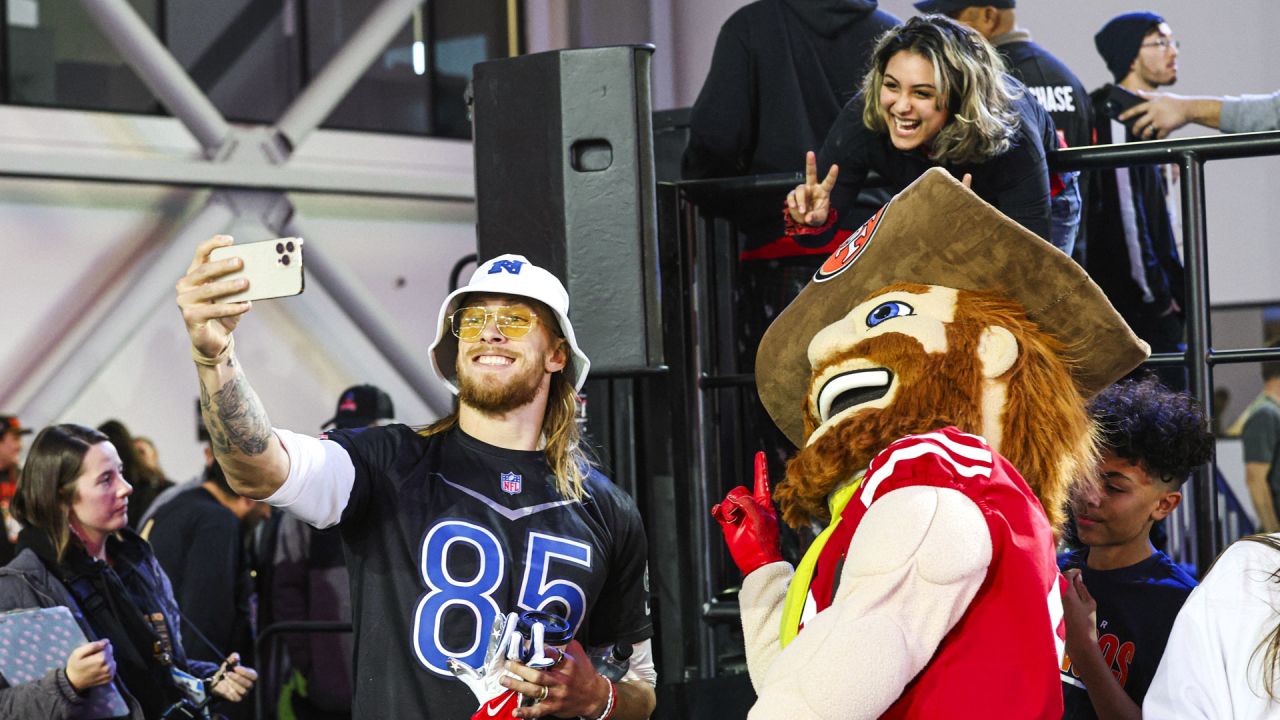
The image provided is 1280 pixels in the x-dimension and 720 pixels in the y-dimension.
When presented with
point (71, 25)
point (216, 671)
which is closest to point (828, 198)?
point (216, 671)

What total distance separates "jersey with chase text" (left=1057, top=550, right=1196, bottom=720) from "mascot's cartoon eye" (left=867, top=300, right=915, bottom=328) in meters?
Result: 0.75

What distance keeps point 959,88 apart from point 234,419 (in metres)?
1.77

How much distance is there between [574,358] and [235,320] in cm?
86

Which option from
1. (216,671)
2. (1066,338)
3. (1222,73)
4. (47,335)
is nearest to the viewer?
(1066,338)

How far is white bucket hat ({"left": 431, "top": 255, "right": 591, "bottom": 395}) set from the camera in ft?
8.77

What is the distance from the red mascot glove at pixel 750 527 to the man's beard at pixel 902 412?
0.16 meters

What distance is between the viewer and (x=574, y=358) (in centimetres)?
281

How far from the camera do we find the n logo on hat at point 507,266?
2729 mm

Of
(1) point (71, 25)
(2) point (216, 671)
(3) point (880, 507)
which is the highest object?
(1) point (71, 25)

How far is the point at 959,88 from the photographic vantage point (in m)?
3.04

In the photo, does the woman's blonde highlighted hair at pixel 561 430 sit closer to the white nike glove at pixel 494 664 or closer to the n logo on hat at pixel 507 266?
the n logo on hat at pixel 507 266

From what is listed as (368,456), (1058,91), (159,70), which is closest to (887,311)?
(368,456)

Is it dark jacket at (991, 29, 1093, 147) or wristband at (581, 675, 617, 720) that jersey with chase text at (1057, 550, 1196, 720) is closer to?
wristband at (581, 675, 617, 720)

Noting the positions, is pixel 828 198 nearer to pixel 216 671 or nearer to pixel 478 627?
pixel 478 627
